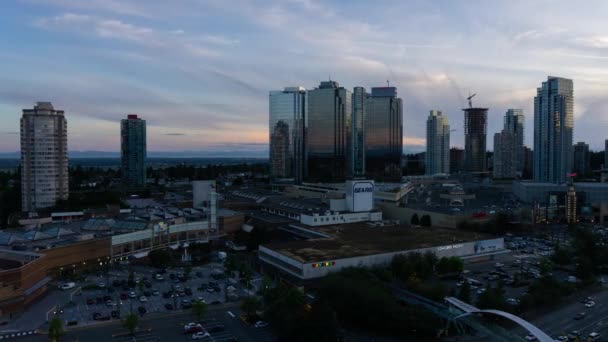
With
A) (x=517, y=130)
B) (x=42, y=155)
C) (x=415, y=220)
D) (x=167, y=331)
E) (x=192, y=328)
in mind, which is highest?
(x=517, y=130)

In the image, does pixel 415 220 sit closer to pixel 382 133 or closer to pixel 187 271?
pixel 187 271

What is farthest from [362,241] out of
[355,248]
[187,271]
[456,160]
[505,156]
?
[456,160]

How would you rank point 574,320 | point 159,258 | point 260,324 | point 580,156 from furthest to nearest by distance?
point 580,156
point 159,258
point 574,320
point 260,324

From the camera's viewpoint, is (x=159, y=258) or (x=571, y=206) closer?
(x=159, y=258)

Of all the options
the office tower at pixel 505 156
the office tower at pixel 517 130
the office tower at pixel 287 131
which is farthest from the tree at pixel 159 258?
the office tower at pixel 517 130

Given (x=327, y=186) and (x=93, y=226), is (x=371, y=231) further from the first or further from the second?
(x=327, y=186)

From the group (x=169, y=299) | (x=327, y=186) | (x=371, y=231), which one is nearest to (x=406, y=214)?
(x=371, y=231)

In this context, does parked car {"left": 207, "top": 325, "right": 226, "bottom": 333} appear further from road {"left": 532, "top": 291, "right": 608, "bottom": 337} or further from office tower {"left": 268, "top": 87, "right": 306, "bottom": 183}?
office tower {"left": 268, "top": 87, "right": 306, "bottom": 183}

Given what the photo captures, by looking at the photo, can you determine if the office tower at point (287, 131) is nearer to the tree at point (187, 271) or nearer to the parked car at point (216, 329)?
the tree at point (187, 271)
